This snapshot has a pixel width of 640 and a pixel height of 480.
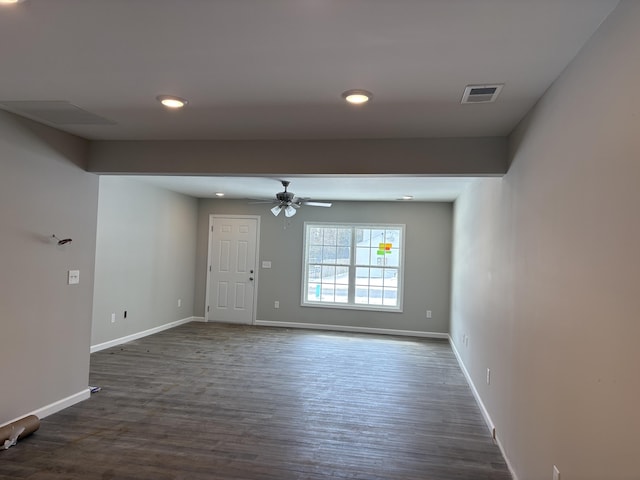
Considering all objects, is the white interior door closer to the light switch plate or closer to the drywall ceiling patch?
the light switch plate

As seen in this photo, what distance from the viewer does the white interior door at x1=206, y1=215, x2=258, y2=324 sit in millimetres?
7738

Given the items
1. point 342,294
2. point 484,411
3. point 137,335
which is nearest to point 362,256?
point 342,294

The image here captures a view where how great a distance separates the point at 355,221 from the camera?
294 inches

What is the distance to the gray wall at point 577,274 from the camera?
4.35 feet

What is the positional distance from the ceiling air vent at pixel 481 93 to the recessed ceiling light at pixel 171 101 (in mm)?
1703

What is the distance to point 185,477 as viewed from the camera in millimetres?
2498

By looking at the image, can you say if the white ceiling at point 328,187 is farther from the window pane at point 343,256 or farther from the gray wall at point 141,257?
the window pane at point 343,256

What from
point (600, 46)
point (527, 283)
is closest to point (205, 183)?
point (527, 283)

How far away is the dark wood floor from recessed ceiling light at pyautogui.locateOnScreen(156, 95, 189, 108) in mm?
2352

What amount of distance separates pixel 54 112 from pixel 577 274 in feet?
11.1

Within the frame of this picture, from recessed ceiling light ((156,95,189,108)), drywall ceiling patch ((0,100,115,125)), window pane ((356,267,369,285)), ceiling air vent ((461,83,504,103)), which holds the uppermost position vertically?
drywall ceiling patch ((0,100,115,125))

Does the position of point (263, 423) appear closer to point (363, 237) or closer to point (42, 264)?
point (42, 264)

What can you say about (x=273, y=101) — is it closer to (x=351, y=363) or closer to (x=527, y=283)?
(x=527, y=283)

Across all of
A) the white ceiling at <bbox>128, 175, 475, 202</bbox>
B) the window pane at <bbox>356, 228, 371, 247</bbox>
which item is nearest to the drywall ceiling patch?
the white ceiling at <bbox>128, 175, 475, 202</bbox>
